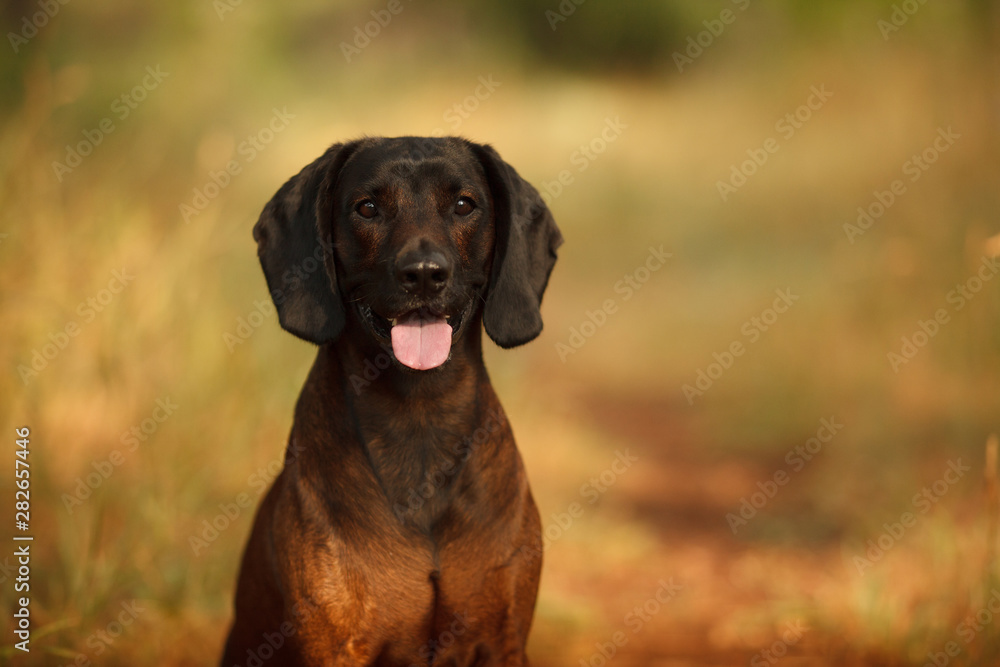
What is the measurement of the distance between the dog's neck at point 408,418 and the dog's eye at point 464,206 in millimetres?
409

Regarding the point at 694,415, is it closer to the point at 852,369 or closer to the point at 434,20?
the point at 852,369

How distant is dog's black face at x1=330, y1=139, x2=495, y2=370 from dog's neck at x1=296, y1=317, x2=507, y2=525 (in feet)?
0.45

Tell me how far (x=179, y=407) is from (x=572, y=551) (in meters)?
2.96

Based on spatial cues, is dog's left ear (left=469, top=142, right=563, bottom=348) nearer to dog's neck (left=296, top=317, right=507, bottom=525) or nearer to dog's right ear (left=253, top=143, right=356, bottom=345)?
dog's neck (left=296, top=317, right=507, bottom=525)

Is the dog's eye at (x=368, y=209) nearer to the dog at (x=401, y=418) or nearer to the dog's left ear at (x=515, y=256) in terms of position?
the dog at (x=401, y=418)

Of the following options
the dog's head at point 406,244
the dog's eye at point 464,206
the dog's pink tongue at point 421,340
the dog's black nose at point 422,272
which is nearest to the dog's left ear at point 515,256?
the dog's head at point 406,244

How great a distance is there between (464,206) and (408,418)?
806 millimetres

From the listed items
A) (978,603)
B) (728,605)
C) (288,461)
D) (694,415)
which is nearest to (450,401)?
(288,461)

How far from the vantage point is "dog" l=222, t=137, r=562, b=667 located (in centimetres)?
314

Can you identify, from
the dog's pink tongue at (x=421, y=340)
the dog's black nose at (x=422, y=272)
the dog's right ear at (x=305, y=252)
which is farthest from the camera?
the dog's right ear at (x=305, y=252)

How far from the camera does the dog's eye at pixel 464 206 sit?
346cm

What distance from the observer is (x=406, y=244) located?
3.17 m

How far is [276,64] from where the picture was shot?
8.91 metres

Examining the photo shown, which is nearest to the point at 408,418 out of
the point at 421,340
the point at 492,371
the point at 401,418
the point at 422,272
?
the point at 401,418
